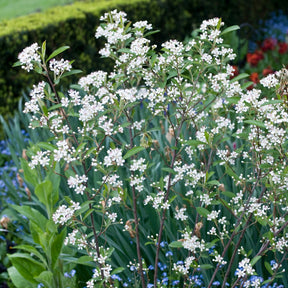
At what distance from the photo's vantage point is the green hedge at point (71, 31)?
482cm

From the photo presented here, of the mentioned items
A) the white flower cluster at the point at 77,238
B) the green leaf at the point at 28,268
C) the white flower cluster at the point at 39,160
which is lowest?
the green leaf at the point at 28,268

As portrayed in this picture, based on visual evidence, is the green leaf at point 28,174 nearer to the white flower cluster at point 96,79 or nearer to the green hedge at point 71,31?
the white flower cluster at point 96,79

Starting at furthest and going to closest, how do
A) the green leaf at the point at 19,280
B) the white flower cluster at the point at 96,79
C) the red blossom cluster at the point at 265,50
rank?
the red blossom cluster at the point at 265,50
the green leaf at the point at 19,280
the white flower cluster at the point at 96,79

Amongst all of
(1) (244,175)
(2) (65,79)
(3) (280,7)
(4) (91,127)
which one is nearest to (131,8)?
(2) (65,79)

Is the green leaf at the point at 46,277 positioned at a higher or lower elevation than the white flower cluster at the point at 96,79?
lower

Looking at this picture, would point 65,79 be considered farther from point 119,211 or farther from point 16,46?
point 119,211

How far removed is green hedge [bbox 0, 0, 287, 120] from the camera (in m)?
4.82

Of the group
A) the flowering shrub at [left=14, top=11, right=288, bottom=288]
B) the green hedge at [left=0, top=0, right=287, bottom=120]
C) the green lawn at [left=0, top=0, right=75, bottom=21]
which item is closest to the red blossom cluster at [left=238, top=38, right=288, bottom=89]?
the green hedge at [left=0, top=0, right=287, bottom=120]

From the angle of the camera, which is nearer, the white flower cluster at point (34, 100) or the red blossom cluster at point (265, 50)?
the white flower cluster at point (34, 100)

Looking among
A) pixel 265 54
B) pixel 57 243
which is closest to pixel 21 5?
pixel 265 54

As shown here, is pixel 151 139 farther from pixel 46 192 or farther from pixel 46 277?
pixel 46 277

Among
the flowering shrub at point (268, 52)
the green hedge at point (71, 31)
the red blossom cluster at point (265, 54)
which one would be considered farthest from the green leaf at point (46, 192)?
the red blossom cluster at point (265, 54)

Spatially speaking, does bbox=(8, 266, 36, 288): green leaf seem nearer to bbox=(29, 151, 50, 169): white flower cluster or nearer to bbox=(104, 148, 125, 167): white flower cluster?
bbox=(29, 151, 50, 169): white flower cluster

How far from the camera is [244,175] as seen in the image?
2.44 metres
